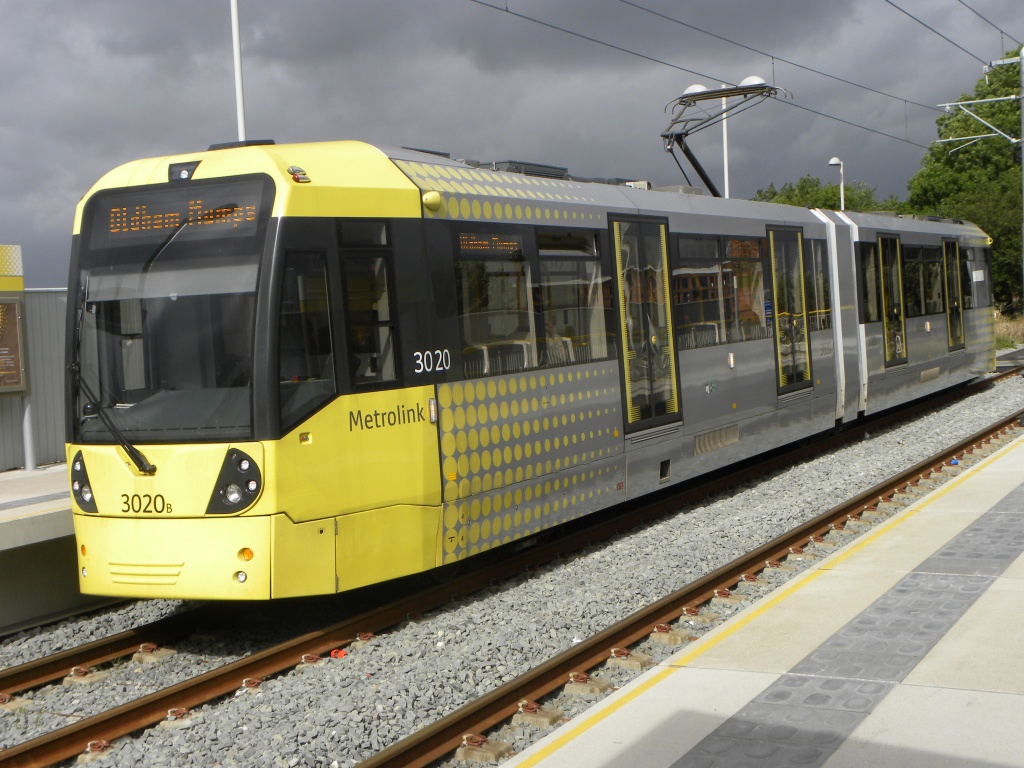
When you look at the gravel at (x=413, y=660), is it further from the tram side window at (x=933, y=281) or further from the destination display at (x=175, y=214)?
the tram side window at (x=933, y=281)

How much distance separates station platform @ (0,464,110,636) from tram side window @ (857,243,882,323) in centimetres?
1203

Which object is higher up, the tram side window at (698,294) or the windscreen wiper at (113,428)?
the tram side window at (698,294)

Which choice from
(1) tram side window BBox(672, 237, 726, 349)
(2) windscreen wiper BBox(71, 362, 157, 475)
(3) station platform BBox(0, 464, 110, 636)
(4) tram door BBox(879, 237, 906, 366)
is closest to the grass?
(4) tram door BBox(879, 237, 906, 366)

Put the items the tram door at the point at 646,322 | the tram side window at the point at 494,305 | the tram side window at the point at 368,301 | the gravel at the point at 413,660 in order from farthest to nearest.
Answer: the tram door at the point at 646,322
the tram side window at the point at 494,305
the tram side window at the point at 368,301
the gravel at the point at 413,660

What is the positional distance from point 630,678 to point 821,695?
132cm

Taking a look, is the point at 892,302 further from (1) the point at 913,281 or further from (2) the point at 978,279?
(2) the point at 978,279

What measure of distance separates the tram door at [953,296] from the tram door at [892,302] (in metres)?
2.85

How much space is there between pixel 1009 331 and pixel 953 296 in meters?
25.1

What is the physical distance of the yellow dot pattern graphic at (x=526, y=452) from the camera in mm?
8133

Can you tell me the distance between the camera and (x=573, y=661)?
6629 millimetres

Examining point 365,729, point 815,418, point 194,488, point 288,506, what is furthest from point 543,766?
point 815,418

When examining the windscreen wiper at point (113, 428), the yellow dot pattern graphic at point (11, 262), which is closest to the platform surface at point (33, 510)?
the windscreen wiper at point (113, 428)

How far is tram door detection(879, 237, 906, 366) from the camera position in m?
17.7

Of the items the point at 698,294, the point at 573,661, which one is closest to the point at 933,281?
the point at 698,294
